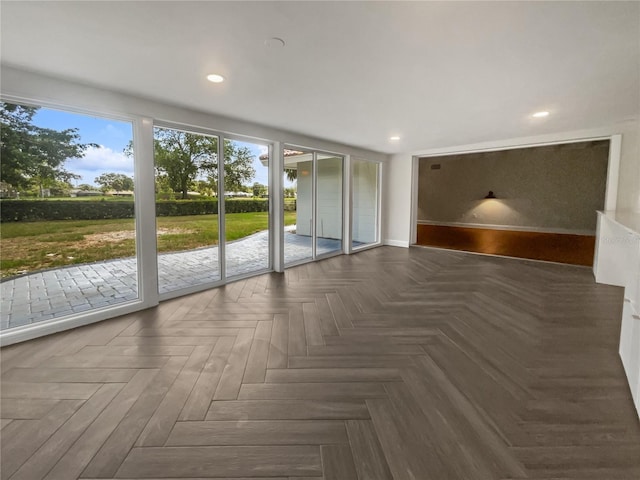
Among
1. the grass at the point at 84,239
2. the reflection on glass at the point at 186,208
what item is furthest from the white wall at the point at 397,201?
the reflection on glass at the point at 186,208

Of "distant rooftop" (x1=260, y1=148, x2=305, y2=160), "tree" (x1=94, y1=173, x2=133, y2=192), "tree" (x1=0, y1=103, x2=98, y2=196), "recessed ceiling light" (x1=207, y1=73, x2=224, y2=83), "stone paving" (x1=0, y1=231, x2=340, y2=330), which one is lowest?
"stone paving" (x1=0, y1=231, x2=340, y2=330)

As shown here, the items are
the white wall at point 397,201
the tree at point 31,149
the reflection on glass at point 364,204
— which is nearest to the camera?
the tree at point 31,149

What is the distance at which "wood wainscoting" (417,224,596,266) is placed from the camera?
6.45m

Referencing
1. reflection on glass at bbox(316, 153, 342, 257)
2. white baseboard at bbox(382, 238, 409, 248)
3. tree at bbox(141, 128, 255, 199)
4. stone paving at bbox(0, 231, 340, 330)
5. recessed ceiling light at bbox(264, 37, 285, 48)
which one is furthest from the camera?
white baseboard at bbox(382, 238, 409, 248)

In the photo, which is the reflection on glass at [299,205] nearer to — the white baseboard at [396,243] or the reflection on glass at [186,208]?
the reflection on glass at [186,208]

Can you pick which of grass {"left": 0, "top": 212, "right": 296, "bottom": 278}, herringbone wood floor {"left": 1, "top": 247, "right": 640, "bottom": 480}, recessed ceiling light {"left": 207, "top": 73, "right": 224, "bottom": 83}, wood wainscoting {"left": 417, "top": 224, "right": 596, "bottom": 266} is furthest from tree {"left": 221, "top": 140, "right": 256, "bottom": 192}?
wood wainscoting {"left": 417, "top": 224, "right": 596, "bottom": 266}

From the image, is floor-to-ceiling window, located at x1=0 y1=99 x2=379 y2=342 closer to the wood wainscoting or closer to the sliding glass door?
the sliding glass door

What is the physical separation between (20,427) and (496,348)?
3396mm

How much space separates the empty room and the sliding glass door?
221 mm

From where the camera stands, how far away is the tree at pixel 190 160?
12.5 ft

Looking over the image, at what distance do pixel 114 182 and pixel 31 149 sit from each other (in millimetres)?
714

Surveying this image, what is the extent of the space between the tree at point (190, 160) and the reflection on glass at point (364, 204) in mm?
3167

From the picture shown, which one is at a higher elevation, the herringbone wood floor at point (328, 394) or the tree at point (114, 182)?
the tree at point (114, 182)

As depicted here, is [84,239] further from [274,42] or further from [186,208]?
[274,42]
